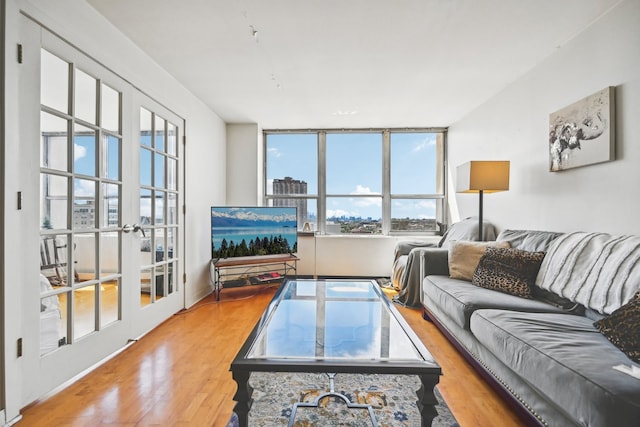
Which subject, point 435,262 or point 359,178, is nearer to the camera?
point 435,262

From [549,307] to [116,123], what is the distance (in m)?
3.24

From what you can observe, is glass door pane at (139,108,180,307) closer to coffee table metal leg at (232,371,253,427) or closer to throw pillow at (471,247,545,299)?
coffee table metal leg at (232,371,253,427)

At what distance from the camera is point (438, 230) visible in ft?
16.6

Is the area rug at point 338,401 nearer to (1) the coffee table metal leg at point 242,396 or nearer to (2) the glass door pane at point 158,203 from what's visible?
(1) the coffee table metal leg at point 242,396

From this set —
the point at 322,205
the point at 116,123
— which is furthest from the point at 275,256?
the point at 116,123

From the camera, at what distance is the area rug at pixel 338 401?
1553 millimetres

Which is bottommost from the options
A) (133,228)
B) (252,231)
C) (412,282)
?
(412,282)

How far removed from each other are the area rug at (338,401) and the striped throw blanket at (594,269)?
1.02m

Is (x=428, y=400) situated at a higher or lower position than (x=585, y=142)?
lower

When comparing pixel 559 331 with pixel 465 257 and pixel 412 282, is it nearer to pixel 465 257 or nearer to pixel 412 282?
pixel 465 257

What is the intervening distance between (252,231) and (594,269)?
3.39 m

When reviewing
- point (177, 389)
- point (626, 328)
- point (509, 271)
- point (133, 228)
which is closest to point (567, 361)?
point (626, 328)

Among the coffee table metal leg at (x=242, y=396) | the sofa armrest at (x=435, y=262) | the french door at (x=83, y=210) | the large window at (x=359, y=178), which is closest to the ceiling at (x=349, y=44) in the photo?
the french door at (x=83, y=210)

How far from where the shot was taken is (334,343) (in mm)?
1592
